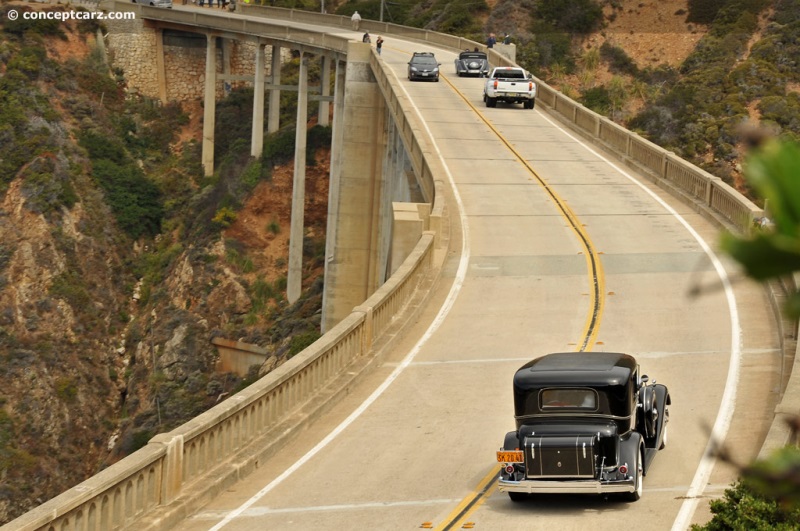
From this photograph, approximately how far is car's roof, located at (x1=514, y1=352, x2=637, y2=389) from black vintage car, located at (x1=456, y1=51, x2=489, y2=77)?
1882 inches

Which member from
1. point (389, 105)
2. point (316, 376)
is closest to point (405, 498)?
point (316, 376)

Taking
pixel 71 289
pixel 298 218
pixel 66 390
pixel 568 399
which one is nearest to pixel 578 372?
pixel 568 399

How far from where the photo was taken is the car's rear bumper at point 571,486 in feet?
42.3

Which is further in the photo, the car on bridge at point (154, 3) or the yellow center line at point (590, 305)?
the car on bridge at point (154, 3)

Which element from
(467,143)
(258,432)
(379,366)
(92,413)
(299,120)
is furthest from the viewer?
(299,120)

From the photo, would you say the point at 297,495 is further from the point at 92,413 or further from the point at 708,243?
the point at 92,413

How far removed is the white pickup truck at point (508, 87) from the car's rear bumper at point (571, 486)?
3966 cm

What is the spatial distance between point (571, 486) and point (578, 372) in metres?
1.35

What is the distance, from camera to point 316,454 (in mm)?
16125

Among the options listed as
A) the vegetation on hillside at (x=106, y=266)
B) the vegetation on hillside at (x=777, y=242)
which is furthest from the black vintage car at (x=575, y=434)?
the vegetation on hillside at (x=106, y=266)

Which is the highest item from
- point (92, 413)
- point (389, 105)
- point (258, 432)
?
point (389, 105)

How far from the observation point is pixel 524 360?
813 inches

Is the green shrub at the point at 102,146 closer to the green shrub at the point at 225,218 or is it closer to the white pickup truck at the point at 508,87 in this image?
the green shrub at the point at 225,218

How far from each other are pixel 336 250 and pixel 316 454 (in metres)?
41.2
